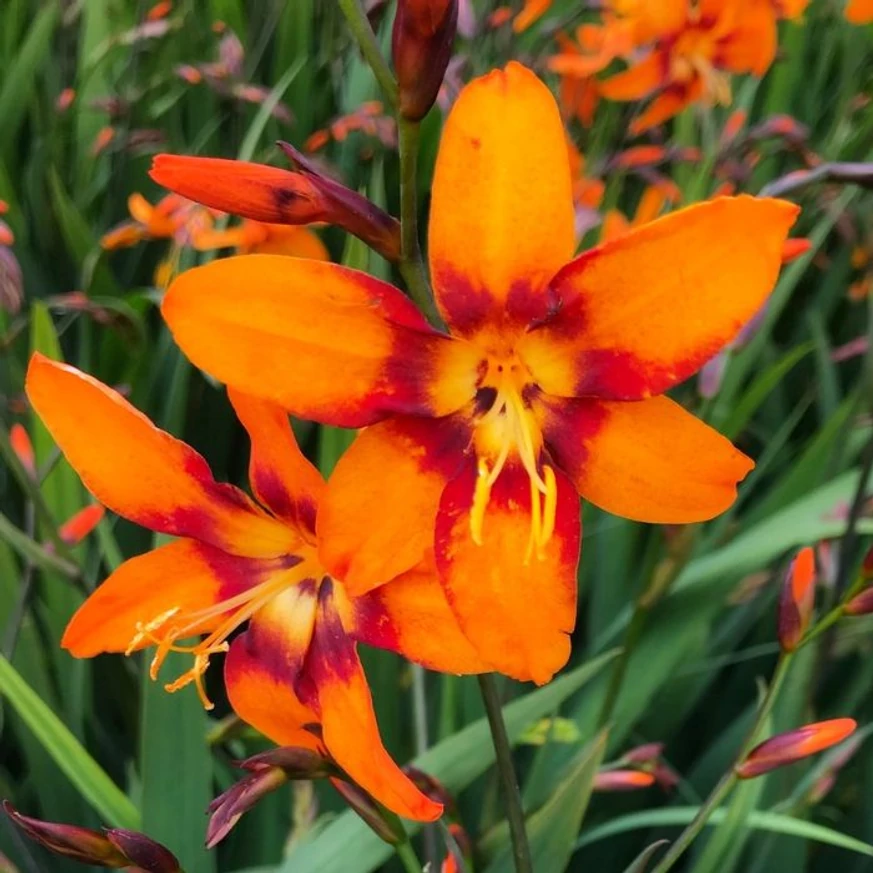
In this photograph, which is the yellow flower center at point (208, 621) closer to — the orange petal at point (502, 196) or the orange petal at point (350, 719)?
the orange petal at point (350, 719)

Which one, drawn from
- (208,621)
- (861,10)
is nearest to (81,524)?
(208,621)

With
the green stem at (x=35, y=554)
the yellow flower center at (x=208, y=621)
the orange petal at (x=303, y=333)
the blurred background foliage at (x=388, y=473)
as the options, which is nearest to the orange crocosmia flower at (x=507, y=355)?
the orange petal at (x=303, y=333)

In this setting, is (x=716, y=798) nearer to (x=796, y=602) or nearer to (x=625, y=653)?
(x=796, y=602)

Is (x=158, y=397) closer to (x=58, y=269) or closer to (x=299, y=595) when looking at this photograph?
(x=58, y=269)

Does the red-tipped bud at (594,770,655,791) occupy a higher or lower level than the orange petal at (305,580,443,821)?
lower

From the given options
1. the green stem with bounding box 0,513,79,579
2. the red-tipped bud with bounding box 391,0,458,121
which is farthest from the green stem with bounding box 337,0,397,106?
the green stem with bounding box 0,513,79,579

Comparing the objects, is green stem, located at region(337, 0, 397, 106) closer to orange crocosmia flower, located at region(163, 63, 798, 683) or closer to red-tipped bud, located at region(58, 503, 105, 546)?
orange crocosmia flower, located at region(163, 63, 798, 683)
